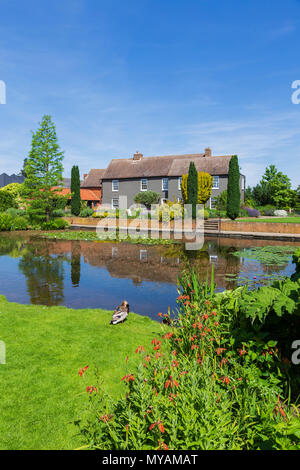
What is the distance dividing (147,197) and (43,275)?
33.5m

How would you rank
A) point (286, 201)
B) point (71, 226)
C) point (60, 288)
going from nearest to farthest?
point (60, 288), point (71, 226), point (286, 201)

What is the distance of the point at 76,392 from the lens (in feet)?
13.5

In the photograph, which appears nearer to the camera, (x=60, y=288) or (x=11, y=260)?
(x=60, y=288)

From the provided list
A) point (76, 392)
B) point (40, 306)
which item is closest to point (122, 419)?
point (76, 392)

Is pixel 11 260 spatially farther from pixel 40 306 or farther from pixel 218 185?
pixel 218 185

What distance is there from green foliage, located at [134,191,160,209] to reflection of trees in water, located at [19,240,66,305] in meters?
27.2

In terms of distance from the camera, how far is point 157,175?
4672 centimetres

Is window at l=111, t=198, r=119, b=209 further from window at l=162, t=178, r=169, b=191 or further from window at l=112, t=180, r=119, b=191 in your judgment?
window at l=162, t=178, r=169, b=191

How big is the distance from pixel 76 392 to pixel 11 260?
12.8m

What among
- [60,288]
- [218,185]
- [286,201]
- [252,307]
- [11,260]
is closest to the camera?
[252,307]

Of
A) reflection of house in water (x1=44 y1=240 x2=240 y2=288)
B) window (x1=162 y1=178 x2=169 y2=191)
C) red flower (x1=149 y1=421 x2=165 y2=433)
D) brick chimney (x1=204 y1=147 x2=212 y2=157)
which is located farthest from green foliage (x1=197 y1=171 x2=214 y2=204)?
red flower (x1=149 y1=421 x2=165 y2=433)

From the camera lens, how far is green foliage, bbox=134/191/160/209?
4453 cm

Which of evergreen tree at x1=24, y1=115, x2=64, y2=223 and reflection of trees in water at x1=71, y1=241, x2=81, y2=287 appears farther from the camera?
evergreen tree at x1=24, y1=115, x2=64, y2=223
